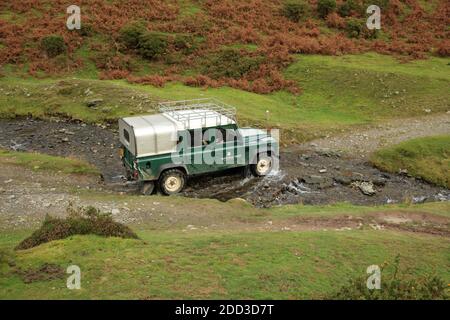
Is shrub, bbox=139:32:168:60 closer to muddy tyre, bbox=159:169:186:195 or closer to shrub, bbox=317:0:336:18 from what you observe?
shrub, bbox=317:0:336:18

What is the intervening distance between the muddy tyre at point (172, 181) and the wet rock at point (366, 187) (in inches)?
338

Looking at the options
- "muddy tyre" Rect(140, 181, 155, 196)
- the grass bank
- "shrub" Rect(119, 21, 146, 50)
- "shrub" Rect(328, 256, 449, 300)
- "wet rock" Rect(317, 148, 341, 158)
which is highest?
"shrub" Rect(119, 21, 146, 50)

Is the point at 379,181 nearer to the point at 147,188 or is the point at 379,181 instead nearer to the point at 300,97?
the point at 147,188

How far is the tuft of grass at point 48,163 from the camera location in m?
26.5

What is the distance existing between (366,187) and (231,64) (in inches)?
779

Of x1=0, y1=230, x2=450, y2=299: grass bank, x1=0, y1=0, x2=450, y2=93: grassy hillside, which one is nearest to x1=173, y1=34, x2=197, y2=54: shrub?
x1=0, y1=0, x2=450, y2=93: grassy hillside

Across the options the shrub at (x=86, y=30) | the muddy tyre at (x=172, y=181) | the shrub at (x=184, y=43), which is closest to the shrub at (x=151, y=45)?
the shrub at (x=184, y=43)

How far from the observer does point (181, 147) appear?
24.2 metres

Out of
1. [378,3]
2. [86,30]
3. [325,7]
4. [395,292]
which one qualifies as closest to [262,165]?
[395,292]

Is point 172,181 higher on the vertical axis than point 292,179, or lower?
higher

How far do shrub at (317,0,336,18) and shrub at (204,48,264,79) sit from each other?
1330cm

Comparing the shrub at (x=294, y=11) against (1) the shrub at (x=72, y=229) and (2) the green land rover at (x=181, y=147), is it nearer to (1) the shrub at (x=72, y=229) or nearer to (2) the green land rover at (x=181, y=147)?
(2) the green land rover at (x=181, y=147)

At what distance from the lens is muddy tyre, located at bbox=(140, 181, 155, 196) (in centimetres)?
2438

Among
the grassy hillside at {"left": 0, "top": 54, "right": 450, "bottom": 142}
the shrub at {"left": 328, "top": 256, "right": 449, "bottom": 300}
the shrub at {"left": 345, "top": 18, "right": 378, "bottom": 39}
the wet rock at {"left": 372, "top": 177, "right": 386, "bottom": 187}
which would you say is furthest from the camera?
the shrub at {"left": 345, "top": 18, "right": 378, "bottom": 39}
